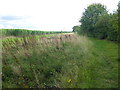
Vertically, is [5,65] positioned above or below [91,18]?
below

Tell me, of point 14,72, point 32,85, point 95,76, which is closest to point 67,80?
point 32,85

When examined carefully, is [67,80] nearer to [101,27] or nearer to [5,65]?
[5,65]

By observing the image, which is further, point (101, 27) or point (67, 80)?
point (101, 27)

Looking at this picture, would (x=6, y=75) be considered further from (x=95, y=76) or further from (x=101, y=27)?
(x=101, y=27)

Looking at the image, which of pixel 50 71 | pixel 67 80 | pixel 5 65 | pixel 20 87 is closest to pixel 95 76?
pixel 67 80

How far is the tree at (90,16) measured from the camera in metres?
32.1

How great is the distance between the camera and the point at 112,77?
4070 mm

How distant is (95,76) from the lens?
4059mm

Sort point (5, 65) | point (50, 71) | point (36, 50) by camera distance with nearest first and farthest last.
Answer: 1. point (50, 71)
2. point (5, 65)
3. point (36, 50)

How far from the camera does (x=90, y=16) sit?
3403cm

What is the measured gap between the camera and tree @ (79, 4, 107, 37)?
105ft

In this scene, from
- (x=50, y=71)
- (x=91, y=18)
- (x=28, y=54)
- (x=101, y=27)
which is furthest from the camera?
(x=91, y=18)

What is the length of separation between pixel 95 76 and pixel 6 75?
271cm

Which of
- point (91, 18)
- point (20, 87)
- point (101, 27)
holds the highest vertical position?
point (91, 18)
